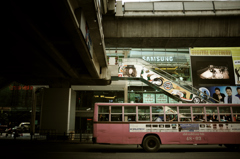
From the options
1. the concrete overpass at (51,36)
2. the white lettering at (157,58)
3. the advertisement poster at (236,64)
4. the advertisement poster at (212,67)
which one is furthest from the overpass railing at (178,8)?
the advertisement poster at (236,64)

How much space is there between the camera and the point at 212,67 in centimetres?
2842

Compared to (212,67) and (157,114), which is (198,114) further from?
(212,67)

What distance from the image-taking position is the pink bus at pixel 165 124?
36.3 feet

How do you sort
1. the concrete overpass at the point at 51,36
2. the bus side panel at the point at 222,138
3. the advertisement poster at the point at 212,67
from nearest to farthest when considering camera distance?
the concrete overpass at the point at 51,36
the bus side panel at the point at 222,138
the advertisement poster at the point at 212,67

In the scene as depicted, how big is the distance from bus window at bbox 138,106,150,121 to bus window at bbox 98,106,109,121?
6.45ft

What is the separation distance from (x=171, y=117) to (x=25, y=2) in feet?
31.2

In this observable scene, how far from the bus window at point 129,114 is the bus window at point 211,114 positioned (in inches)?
177

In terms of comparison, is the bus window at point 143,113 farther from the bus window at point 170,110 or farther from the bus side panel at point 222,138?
the bus side panel at point 222,138

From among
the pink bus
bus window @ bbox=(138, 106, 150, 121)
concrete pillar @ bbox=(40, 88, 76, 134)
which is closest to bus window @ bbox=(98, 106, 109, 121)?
the pink bus

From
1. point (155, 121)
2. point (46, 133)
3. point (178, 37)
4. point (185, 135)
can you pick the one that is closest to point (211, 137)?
point (185, 135)

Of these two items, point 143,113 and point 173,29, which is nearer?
point 143,113

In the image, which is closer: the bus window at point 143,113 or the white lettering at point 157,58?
the bus window at point 143,113

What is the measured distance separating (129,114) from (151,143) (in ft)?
7.14

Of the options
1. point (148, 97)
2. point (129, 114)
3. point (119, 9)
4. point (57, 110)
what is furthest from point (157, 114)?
point (148, 97)
